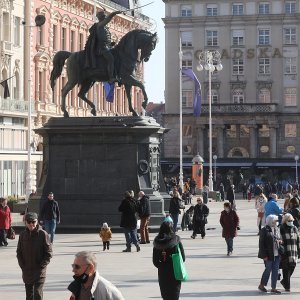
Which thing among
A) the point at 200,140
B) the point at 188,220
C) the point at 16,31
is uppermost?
the point at 16,31

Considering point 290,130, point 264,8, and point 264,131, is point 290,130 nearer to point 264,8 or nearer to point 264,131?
point 264,131

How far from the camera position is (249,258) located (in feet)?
100

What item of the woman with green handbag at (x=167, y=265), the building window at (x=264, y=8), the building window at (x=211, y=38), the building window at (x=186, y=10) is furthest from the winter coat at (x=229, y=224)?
the building window at (x=211, y=38)

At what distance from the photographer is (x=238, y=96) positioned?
129m

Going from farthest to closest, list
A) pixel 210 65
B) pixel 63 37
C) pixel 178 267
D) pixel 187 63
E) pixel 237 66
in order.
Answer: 1. pixel 187 63
2. pixel 237 66
3. pixel 63 37
4. pixel 210 65
5. pixel 178 267

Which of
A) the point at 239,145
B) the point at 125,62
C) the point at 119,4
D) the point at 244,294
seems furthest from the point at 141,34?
the point at 239,145

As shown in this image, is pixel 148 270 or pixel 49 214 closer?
pixel 148 270

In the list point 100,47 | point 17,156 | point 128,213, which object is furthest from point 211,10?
point 128,213

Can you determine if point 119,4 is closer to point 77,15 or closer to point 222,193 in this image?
point 77,15

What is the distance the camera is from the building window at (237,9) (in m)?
127

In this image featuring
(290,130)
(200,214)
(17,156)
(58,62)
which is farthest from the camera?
(290,130)

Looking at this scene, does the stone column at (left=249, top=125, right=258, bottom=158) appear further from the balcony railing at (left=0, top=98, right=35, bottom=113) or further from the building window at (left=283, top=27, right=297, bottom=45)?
the balcony railing at (left=0, top=98, right=35, bottom=113)

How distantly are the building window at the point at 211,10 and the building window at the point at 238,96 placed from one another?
27.6 ft

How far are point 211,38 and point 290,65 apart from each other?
29.0 ft
